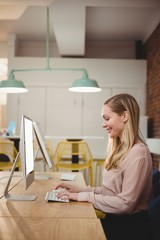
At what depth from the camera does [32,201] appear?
1.45m

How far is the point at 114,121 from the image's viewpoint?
1577 millimetres

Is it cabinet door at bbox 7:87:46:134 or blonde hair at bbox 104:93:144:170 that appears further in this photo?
cabinet door at bbox 7:87:46:134

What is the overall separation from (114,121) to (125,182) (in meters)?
0.34

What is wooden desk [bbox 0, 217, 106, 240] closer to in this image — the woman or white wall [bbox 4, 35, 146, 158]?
the woman

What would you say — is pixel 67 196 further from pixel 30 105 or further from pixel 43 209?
pixel 30 105

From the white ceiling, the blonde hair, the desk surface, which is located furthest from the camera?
the white ceiling

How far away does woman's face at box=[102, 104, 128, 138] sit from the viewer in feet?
5.13

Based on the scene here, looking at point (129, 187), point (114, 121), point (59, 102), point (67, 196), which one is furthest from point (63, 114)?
point (129, 187)

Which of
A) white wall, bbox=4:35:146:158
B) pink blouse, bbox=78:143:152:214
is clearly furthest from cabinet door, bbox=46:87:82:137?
pink blouse, bbox=78:143:152:214

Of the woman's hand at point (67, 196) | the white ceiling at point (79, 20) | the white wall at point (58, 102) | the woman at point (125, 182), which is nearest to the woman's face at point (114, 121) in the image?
the woman at point (125, 182)

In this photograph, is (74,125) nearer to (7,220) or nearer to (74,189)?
(74,189)

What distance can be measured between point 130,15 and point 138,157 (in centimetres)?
396

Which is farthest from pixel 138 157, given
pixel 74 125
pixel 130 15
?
pixel 74 125

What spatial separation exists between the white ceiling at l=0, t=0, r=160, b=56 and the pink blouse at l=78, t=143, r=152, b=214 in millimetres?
2836
